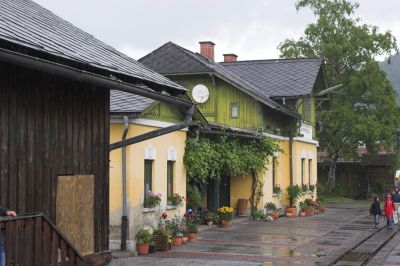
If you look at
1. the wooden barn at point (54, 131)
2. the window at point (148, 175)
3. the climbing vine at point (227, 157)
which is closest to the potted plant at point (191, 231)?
the climbing vine at point (227, 157)

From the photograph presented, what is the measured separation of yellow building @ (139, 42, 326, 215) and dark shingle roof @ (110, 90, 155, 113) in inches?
240

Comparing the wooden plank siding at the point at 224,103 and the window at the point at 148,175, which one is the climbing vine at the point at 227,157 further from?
the window at the point at 148,175

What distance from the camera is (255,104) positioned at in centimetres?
2666

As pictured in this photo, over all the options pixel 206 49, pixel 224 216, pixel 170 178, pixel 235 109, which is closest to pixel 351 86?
pixel 206 49

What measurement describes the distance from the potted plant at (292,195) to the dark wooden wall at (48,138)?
17180 millimetres

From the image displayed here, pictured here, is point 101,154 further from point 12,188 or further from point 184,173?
point 184,173

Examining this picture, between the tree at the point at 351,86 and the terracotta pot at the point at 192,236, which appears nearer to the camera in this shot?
the terracotta pot at the point at 192,236

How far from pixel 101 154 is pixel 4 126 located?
277cm

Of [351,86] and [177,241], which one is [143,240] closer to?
[177,241]

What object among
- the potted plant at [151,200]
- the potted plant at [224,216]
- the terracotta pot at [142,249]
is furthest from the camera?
the potted plant at [224,216]

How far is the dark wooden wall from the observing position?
905cm

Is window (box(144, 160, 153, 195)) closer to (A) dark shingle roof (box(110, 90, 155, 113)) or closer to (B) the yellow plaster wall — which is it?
(B) the yellow plaster wall

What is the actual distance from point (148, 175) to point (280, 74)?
1575cm

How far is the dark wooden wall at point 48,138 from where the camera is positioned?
29.7 feet
